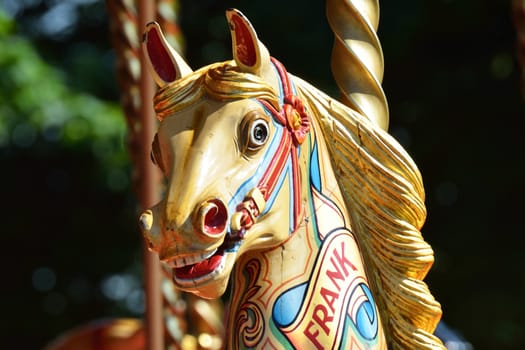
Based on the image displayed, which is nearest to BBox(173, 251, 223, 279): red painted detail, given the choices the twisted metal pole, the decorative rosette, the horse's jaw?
the horse's jaw

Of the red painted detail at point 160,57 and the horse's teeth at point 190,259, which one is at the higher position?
the red painted detail at point 160,57

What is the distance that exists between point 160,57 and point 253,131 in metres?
0.22

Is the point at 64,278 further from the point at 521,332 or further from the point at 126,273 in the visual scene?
the point at 521,332

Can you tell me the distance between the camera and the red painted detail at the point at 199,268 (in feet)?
5.16

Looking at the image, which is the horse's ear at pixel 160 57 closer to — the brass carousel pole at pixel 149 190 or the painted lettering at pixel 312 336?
the painted lettering at pixel 312 336

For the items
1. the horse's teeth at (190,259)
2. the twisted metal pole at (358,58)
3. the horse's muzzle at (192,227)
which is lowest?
the horse's teeth at (190,259)

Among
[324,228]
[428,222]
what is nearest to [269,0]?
→ [428,222]

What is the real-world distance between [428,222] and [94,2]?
266cm

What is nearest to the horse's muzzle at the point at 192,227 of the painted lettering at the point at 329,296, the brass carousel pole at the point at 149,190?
the painted lettering at the point at 329,296

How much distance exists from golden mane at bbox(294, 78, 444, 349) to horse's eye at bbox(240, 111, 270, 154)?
0.16 m

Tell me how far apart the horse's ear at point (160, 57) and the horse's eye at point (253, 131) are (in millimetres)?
157

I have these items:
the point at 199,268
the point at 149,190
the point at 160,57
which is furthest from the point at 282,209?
the point at 149,190

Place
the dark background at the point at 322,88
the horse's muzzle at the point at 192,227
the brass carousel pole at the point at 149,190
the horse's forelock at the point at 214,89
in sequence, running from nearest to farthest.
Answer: the horse's muzzle at the point at 192,227
the horse's forelock at the point at 214,89
the brass carousel pole at the point at 149,190
the dark background at the point at 322,88

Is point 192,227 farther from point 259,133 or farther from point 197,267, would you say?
point 259,133
